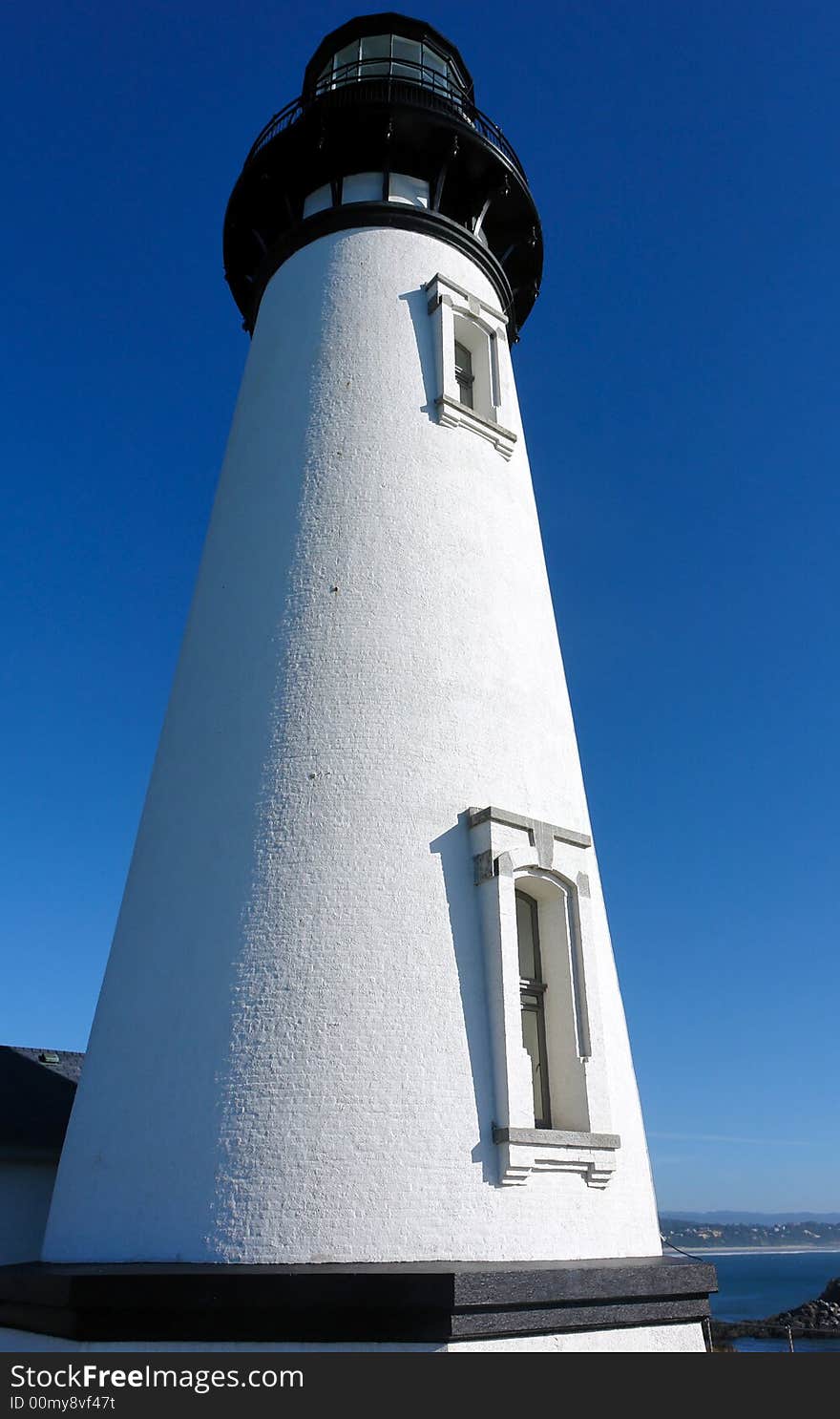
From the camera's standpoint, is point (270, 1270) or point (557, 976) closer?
point (270, 1270)

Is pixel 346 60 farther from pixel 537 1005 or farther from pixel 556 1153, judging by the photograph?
pixel 556 1153

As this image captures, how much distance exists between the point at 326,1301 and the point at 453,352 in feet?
31.3

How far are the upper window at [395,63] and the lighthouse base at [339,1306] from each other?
15.3 m

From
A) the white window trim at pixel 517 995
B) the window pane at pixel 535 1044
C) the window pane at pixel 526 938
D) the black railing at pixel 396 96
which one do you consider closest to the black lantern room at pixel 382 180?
the black railing at pixel 396 96

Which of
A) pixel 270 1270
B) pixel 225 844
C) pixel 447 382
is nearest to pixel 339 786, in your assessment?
pixel 225 844

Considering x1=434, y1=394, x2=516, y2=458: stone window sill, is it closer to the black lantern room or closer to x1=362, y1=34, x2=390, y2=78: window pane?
the black lantern room

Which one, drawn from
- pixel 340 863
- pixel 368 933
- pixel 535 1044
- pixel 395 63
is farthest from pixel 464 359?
pixel 535 1044

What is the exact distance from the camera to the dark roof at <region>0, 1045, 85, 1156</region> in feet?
38.8

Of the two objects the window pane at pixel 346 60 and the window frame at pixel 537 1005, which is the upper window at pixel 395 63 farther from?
the window frame at pixel 537 1005

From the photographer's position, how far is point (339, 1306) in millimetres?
6238

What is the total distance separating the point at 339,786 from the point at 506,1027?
7.85ft

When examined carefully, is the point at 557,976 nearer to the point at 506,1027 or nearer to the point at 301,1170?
the point at 506,1027

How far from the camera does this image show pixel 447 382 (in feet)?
36.3

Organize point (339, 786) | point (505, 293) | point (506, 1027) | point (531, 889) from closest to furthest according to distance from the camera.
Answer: point (506, 1027), point (339, 786), point (531, 889), point (505, 293)
